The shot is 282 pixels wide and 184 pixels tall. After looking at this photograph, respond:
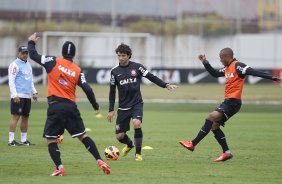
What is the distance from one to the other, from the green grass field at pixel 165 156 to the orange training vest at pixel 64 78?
4.92ft

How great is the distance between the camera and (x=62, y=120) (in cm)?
1302

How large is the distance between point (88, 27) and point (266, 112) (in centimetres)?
2920

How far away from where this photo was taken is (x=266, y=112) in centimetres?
3262

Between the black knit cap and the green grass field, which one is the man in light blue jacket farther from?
the black knit cap

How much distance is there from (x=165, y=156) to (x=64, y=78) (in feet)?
13.5

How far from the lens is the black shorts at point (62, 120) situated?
42.7ft

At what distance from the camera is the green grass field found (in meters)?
12.8

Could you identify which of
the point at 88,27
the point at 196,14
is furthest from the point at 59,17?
the point at 196,14

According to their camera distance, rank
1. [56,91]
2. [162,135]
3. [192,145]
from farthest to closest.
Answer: [162,135] → [192,145] → [56,91]

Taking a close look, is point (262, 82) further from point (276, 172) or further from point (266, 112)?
point (276, 172)

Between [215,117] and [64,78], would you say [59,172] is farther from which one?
[215,117]

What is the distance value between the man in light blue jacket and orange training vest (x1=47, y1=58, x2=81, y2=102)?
583cm

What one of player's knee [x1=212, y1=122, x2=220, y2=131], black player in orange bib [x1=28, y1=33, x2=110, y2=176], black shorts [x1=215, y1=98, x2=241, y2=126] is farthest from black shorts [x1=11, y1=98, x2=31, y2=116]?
black player in orange bib [x1=28, y1=33, x2=110, y2=176]

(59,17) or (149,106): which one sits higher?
(59,17)
